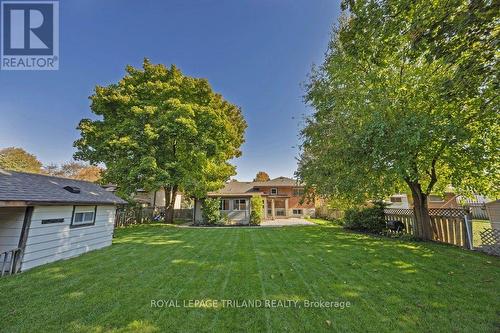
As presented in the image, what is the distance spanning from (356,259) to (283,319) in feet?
15.5

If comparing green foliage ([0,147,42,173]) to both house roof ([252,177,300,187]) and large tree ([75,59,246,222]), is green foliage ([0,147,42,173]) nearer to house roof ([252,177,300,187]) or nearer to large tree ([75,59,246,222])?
large tree ([75,59,246,222])

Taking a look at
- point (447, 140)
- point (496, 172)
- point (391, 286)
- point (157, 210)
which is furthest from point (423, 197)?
point (157, 210)

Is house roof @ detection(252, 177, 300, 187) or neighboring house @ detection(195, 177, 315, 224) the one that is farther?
house roof @ detection(252, 177, 300, 187)

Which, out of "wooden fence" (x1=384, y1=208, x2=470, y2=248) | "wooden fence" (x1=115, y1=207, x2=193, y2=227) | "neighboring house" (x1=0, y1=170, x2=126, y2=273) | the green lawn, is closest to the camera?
the green lawn

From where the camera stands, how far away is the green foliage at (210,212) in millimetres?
19612

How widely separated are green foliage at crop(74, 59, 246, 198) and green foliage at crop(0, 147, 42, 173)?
20102 millimetres

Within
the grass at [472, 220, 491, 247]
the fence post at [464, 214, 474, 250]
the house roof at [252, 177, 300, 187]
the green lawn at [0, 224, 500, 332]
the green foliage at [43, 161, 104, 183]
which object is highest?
the green foliage at [43, 161, 104, 183]

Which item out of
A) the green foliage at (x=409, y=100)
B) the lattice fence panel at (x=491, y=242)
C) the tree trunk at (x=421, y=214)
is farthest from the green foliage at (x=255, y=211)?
the lattice fence panel at (x=491, y=242)

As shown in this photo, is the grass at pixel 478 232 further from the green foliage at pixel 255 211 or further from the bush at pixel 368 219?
the green foliage at pixel 255 211

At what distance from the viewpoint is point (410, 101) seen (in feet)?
30.0

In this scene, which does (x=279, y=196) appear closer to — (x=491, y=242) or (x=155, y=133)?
(x=155, y=133)

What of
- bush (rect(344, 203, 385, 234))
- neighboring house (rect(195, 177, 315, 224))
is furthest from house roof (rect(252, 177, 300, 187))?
bush (rect(344, 203, 385, 234))

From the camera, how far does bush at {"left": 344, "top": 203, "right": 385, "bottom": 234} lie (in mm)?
13219

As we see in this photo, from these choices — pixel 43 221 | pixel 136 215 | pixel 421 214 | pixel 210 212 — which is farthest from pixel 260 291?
pixel 136 215
